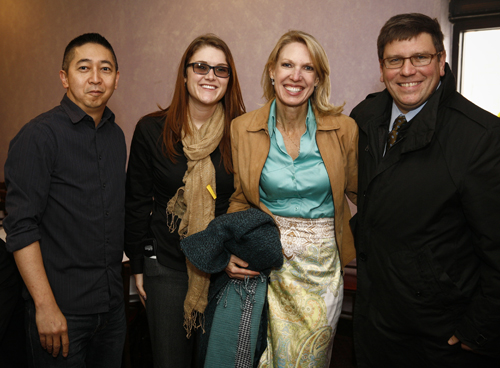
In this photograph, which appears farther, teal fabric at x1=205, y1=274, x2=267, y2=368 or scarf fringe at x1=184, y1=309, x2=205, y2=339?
scarf fringe at x1=184, y1=309, x2=205, y2=339

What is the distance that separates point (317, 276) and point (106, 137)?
109 centimetres

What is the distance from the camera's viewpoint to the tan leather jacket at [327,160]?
5.39 feet

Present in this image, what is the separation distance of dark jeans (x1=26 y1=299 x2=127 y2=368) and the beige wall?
2.25 meters

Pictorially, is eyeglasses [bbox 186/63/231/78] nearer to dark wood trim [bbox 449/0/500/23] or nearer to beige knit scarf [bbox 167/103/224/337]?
beige knit scarf [bbox 167/103/224/337]

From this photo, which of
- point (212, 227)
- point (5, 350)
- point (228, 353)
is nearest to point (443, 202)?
Answer: point (212, 227)

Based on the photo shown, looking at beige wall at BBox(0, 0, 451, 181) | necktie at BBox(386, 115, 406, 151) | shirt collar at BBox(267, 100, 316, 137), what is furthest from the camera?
beige wall at BBox(0, 0, 451, 181)

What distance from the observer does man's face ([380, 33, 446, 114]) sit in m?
1.42

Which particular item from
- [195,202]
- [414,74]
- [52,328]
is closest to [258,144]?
[195,202]

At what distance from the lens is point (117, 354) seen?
173 cm

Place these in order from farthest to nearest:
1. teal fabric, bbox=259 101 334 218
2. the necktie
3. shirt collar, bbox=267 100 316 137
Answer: shirt collar, bbox=267 100 316 137 < teal fabric, bbox=259 101 334 218 < the necktie

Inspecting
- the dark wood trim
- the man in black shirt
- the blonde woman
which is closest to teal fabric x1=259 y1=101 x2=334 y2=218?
the blonde woman

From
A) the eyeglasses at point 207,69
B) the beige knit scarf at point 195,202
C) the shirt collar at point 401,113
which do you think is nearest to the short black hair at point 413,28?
the shirt collar at point 401,113

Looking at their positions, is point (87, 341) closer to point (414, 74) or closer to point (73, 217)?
point (73, 217)

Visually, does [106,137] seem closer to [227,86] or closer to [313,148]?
[227,86]
